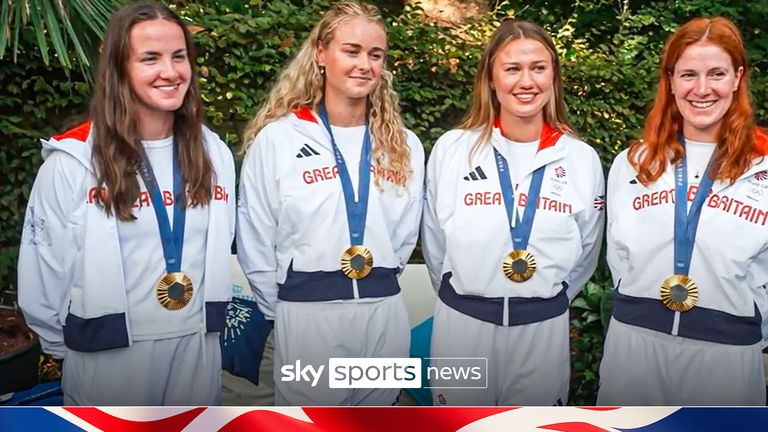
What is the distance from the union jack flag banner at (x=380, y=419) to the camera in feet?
8.23

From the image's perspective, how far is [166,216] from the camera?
2.33 metres

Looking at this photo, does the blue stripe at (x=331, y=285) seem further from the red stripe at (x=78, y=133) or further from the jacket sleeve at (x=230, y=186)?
the red stripe at (x=78, y=133)

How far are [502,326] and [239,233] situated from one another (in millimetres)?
735

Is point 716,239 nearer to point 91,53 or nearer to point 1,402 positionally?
point 91,53

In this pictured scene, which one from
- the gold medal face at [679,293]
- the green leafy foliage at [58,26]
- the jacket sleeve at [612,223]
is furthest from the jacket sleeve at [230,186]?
the gold medal face at [679,293]

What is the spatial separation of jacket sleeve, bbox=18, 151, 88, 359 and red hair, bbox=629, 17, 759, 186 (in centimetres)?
144

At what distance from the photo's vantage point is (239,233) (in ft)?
7.98

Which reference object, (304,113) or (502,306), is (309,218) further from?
(502,306)

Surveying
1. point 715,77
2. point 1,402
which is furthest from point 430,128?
point 1,402

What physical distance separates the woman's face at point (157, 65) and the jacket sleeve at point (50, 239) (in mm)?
244

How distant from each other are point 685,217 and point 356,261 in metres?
0.84

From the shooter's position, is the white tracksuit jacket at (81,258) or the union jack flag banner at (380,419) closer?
the white tracksuit jacket at (81,258)

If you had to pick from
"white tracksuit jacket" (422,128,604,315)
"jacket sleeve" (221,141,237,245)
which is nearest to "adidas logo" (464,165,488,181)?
"white tracksuit jacket" (422,128,604,315)

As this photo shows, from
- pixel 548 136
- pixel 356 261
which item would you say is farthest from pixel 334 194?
pixel 548 136
